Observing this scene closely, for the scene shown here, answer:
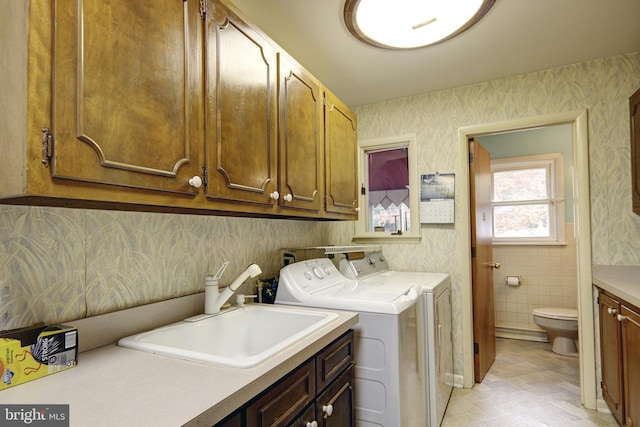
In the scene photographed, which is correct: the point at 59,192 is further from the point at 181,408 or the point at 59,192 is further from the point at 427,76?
the point at 427,76

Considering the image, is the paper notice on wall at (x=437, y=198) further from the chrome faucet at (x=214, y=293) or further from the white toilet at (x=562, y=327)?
the chrome faucet at (x=214, y=293)

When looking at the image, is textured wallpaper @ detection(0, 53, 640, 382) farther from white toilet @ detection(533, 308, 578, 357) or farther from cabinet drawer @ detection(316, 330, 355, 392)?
white toilet @ detection(533, 308, 578, 357)

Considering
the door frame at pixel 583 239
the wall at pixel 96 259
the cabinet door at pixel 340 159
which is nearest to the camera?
the wall at pixel 96 259

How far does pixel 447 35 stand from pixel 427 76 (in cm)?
59

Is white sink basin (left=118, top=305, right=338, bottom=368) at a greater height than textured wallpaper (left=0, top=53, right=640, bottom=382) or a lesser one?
lesser

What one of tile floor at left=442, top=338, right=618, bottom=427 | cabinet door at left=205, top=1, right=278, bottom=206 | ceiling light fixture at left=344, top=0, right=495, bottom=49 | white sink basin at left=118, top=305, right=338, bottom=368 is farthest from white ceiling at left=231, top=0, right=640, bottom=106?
tile floor at left=442, top=338, right=618, bottom=427

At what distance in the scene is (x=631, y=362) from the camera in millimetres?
1692

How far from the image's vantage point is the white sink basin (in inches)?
45.5

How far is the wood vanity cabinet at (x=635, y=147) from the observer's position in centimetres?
207

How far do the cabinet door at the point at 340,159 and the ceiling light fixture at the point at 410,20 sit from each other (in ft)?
1.37

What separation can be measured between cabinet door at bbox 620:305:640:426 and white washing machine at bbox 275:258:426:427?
1006 mm

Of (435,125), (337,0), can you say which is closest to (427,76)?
(435,125)

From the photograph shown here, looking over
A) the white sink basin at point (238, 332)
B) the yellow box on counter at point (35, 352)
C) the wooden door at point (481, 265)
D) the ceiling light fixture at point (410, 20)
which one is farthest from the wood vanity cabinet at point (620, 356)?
the yellow box on counter at point (35, 352)

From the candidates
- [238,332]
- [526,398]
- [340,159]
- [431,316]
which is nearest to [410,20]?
[340,159]
